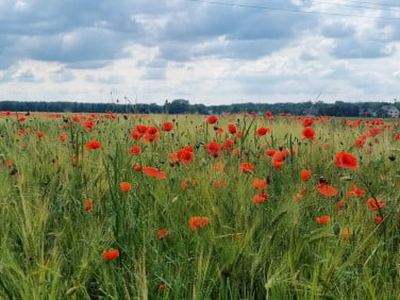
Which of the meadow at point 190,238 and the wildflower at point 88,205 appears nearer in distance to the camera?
the meadow at point 190,238

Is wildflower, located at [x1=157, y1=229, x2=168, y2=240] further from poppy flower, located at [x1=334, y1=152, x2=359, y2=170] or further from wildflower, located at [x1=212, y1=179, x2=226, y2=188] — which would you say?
poppy flower, located at [x1=334, y1=152, x2=359, y2=170]

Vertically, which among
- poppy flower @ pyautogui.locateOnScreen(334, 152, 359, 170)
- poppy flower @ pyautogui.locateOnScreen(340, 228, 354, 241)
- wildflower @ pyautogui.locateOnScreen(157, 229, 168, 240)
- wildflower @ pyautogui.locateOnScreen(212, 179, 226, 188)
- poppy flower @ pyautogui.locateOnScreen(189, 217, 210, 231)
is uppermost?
poppy flower @ pyautogui.locateOnScreen(334, 152, 359, 170)

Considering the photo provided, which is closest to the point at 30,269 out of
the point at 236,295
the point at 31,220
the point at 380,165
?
the point at 31,220

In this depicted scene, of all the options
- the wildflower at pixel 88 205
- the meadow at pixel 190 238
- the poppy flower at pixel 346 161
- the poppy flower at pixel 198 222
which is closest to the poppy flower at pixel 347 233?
the meadow at pixel 190 238

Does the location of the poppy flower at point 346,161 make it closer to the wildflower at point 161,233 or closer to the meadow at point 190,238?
the meadow at point 190,238

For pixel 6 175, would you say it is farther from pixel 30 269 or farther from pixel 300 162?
pixel 300 162

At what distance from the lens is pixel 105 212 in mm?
2426

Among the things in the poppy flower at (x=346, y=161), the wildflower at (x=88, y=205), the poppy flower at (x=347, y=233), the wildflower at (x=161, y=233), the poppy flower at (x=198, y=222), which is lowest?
the wildflower at (x=161, y=233)

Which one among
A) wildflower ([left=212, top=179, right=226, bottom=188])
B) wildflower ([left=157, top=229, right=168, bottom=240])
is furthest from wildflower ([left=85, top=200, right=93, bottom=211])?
wildflower ([left=212, top=179, right=226, bottom=188])

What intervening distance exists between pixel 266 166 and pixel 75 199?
119 centimetres

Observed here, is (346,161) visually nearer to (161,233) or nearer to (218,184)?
(218,184)

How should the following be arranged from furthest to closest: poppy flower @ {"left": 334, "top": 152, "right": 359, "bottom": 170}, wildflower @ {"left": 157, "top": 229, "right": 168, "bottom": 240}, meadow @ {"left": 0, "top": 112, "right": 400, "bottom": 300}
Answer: poppy flower @ {"left": 334, "top": 152, "right": 359, "bottom": 170} < wildflower @ {"left": 157, "top": 229, "right": 168, "bottom": 240} < meadow @ {"left": 0, "top": 112, "right": 400, "bottom": 300}

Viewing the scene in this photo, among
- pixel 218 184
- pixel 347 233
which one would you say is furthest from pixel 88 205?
pixel 347 233

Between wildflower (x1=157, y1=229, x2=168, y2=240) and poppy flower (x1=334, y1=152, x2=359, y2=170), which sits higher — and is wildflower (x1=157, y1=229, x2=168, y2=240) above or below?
below
